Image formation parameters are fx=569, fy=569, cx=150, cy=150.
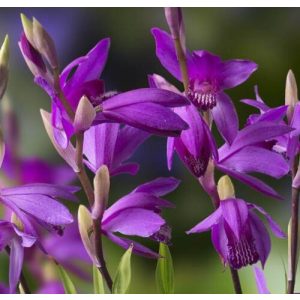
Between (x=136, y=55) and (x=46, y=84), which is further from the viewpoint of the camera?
(x=136, y=55)

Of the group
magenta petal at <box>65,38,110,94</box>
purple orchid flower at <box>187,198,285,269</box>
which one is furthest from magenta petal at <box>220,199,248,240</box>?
magenta petal at <box>65,38,110,94</box>

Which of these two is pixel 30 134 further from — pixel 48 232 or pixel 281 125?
pixel 281 125

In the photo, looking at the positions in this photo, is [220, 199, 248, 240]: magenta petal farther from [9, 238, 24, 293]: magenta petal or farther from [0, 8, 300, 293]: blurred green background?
[9, 238, 24, 293]: magenta petal

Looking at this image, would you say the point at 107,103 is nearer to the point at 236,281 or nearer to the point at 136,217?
the point at 136,217

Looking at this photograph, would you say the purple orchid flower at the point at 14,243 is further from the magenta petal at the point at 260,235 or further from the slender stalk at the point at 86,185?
the magenta petal at the point at 260,235

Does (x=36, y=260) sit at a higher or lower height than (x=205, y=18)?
lower
